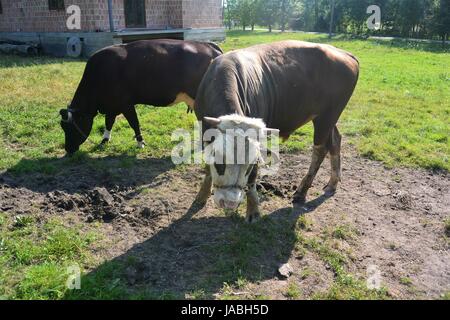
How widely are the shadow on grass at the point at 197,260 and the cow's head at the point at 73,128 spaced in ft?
9.20

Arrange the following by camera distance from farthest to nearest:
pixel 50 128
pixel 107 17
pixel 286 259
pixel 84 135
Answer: pixel 107 17 → pixel 50 128 → pixel 84 135 → pixel 286 259

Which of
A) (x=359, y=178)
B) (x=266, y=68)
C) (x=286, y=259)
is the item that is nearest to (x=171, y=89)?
(x=266, y=68)

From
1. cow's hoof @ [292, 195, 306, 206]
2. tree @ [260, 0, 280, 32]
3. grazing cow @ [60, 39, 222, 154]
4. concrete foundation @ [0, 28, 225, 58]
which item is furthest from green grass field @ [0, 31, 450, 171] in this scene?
tree @ [260, 0, 280, 32]

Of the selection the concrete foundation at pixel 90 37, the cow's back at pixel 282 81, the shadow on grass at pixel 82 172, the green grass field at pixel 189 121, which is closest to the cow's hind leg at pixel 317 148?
the cow's back at pixel 282 81

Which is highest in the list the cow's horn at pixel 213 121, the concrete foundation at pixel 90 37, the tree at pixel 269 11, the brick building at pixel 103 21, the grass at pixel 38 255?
the tree at pixel 269 11

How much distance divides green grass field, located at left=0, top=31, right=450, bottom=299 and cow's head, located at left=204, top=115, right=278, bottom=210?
82 cm

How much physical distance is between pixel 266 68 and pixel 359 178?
2.58 m

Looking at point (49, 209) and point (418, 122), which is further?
point (418, 122)

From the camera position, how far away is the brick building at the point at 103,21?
17.0 m

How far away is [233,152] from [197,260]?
1264 millimetres

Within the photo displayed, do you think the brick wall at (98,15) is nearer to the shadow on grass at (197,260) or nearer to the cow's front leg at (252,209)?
the shadow on grass at (197,260)

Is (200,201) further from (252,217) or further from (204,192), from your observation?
(252,217)

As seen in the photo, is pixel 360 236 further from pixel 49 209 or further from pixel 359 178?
pixel 49 209

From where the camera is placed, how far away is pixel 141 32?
17562 mm
